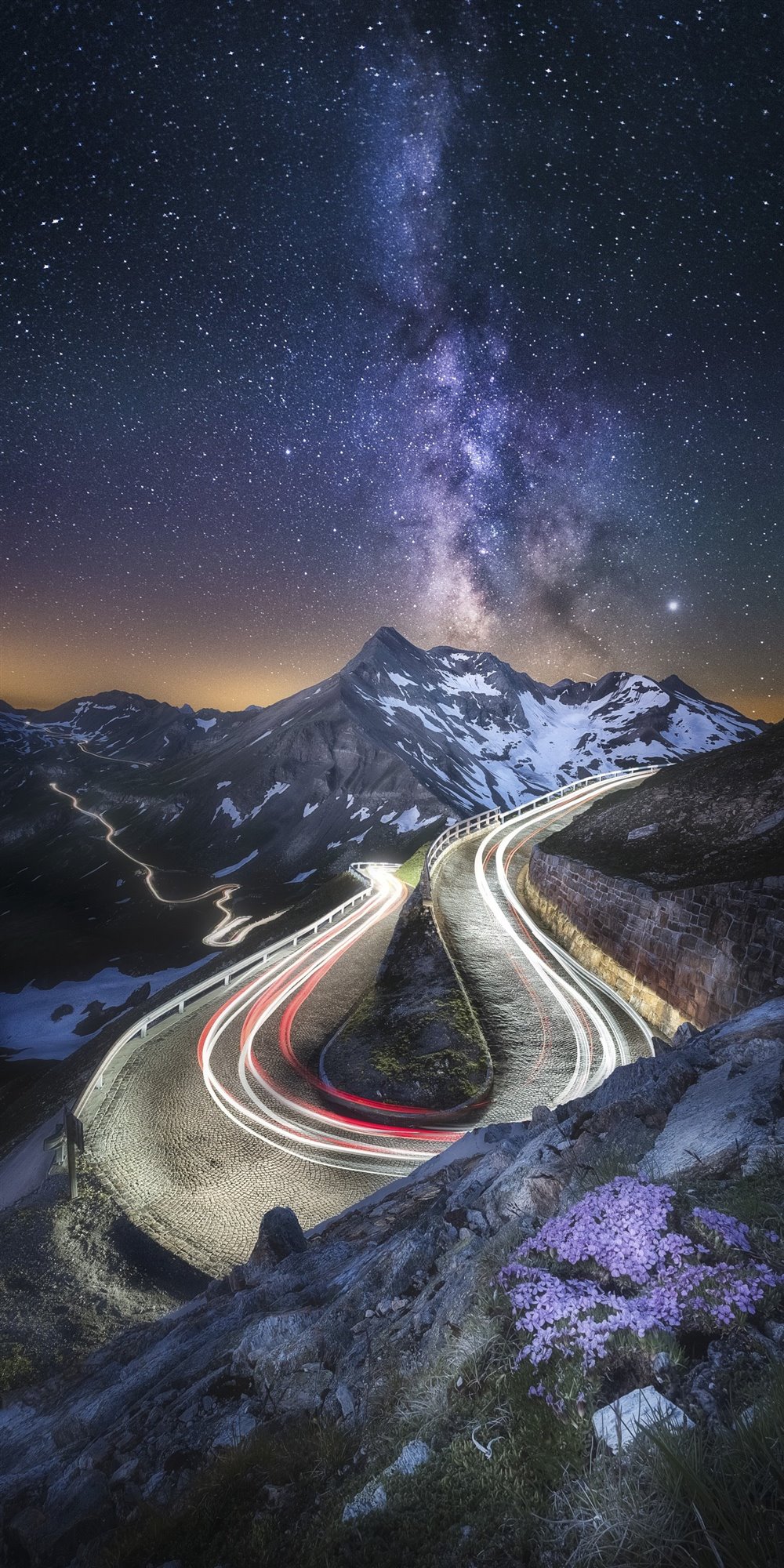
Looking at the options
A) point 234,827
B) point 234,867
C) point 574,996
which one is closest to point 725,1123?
point 574,996

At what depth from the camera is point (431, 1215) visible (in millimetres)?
6789

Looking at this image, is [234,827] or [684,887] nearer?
[684,887]

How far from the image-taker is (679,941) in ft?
51.8

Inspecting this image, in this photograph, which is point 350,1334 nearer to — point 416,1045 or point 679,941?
point 416,1045

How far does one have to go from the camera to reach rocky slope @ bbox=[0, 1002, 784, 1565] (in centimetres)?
438

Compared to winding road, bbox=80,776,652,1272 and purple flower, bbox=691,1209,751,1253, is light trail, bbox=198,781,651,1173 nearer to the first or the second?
winding road, bbox=80,776,652,1272

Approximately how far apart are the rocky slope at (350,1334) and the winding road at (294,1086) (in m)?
4.42

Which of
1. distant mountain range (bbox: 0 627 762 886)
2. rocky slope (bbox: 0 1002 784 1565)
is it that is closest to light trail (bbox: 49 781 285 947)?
distant mountain range (bbox: 0 627 762 886)

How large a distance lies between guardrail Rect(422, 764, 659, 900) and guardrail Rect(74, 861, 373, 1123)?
259 inches

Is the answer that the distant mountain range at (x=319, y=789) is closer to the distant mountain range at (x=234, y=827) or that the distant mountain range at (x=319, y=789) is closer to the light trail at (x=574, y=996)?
the distant mountain range at (x=234, y=827)

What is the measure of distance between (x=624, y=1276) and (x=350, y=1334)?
2961 millimetres

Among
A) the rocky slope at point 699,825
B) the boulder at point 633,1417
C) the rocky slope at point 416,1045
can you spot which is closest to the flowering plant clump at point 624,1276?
the boulder at point 633,1417

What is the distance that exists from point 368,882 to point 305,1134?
26.8m

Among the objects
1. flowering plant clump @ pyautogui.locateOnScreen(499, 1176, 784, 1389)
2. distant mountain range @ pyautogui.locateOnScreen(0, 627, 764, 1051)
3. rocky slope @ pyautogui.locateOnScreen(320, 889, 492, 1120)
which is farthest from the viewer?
distant mountain range @ pyautogui.locateOnScreen(0, 627, 764, 1051)
